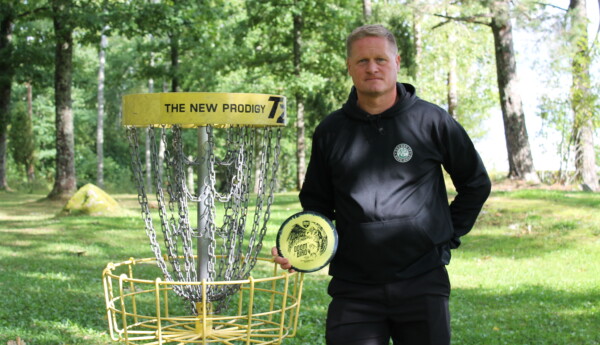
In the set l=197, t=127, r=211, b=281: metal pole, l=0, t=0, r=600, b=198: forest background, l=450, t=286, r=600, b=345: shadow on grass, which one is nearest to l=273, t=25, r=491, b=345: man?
l=197, t=127, r=211, b=281: metal pole

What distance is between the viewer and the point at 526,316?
6.87m

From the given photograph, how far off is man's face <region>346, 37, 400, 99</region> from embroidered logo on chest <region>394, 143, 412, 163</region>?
220mm

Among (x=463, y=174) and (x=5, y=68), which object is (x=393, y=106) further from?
(x=5, y=68)

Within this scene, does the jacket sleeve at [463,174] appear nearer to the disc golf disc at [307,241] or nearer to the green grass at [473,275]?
the disc golf disc at [307,241]

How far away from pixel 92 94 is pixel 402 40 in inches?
1273

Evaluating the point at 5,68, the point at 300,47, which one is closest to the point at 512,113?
the point at 300,47

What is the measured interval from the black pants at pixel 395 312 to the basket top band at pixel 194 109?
2.54 ft

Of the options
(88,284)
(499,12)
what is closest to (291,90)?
(499,12)

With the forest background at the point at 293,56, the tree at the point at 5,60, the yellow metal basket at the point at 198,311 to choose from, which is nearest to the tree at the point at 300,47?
the forest background at the point at 293,56

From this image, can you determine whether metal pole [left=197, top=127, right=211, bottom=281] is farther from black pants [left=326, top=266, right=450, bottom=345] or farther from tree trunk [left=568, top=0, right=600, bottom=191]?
tree trunk [left=568, top=0, right=600, bottom=191]

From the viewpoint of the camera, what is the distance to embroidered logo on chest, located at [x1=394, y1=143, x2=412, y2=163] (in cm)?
280

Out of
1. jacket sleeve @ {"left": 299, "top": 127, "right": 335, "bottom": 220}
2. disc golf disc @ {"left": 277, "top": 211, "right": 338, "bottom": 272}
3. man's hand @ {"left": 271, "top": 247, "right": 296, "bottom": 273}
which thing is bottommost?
man's hand @ {"left": 271, "top": 247, "right": 296, "bottom": 273}

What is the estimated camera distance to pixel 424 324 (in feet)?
9.07

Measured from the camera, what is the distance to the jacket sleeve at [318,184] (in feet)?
9.86
